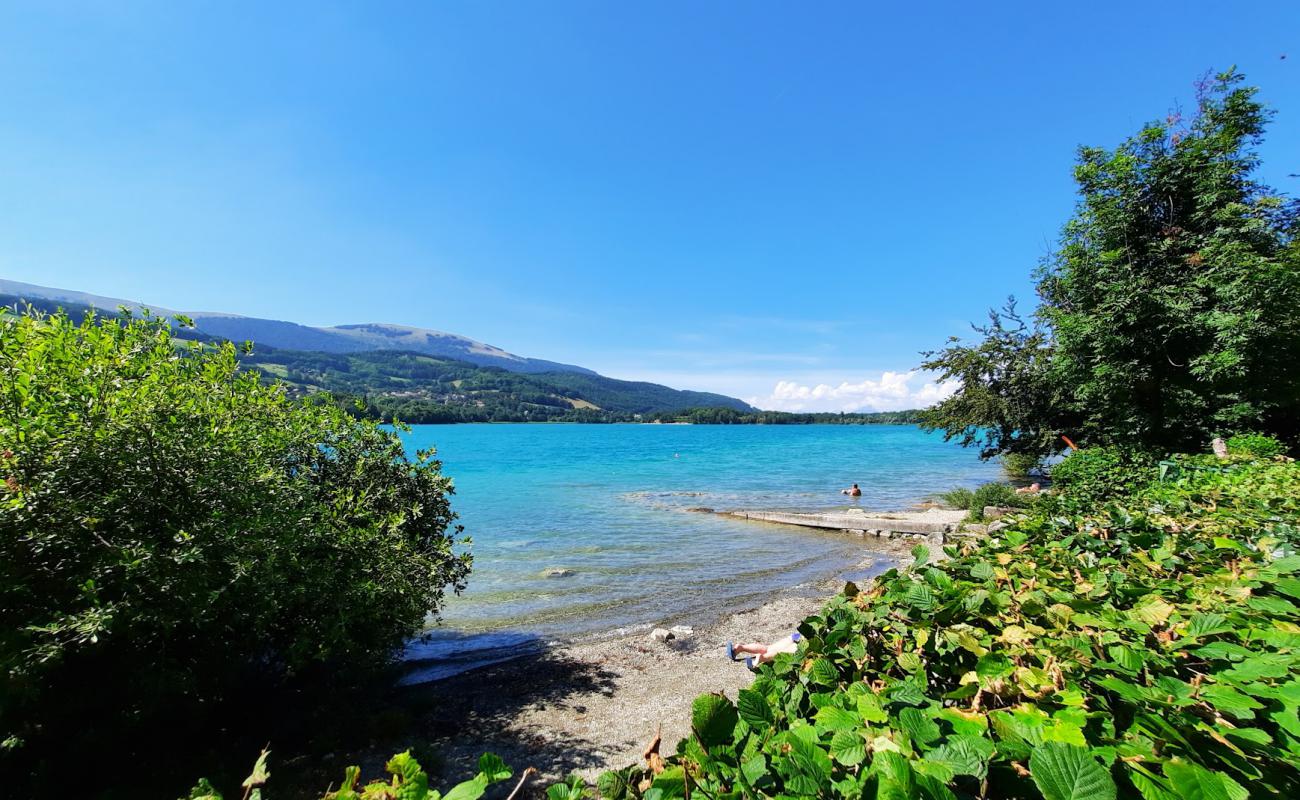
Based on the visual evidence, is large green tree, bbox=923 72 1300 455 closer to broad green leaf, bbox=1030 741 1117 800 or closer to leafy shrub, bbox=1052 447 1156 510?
leafy shrub, bbox=1052 447 1156 510

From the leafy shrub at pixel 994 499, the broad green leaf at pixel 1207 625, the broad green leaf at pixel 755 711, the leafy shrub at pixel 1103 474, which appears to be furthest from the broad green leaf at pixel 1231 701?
the leafy shrub at pixel 994 499

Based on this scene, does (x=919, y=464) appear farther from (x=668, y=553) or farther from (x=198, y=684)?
(x=198, y=684)

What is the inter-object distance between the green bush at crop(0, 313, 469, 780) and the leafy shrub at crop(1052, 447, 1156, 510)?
32.3 feet

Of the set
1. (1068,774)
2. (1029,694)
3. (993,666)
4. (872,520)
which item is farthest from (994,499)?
(1068,774)

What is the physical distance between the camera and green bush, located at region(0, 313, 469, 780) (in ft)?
14.6

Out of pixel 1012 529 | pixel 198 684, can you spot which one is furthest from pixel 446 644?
pixel 1012 529

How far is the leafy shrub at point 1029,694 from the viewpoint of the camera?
125 centimetres

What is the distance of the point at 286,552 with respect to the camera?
19.5ft

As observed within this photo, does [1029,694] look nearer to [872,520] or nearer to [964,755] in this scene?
[964,755]

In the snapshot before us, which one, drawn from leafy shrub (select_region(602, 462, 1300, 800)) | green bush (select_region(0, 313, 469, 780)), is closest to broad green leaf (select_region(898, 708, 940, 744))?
leafy shrub (select_region(602, 462, 1300, 800))

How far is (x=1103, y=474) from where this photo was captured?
11758mm

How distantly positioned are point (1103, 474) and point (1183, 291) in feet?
22.4

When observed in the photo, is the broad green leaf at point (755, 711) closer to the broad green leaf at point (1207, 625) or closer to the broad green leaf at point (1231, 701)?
the broad green leaf at point (1231, 701)

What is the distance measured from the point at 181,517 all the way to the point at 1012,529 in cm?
754
